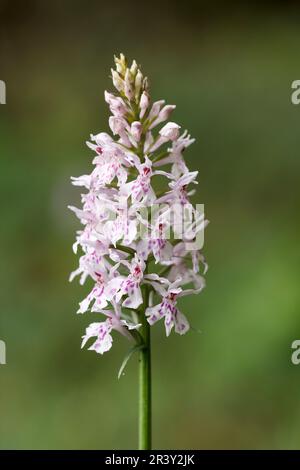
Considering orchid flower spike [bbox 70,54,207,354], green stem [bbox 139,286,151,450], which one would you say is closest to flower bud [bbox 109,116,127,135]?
orchid flower spike [bbox 70,54,207,354]

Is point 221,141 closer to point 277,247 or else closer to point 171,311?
point 277,247

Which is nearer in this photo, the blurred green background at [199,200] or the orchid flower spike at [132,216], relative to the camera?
the orchid flower spike at [132,216]

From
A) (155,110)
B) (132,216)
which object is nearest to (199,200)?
(155,110)

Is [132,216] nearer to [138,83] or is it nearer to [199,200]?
[138,83]

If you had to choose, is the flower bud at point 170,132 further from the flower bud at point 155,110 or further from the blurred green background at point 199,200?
the blurred green background at point 199,200

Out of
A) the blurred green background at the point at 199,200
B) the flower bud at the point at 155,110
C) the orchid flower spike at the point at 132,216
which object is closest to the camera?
the orchid flower spike at the point at 132,216

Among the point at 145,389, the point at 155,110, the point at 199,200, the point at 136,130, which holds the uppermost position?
the point at 199,200

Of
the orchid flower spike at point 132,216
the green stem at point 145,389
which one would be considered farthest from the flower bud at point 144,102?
the green stem at point 145,389

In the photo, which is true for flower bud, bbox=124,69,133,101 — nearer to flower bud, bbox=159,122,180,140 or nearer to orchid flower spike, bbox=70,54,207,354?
orchid flower spike, bbox=70,54,207,354

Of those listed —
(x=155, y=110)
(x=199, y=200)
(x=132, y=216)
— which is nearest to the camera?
(x=132, y=216)

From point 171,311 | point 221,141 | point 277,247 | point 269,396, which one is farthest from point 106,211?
point 221,141
